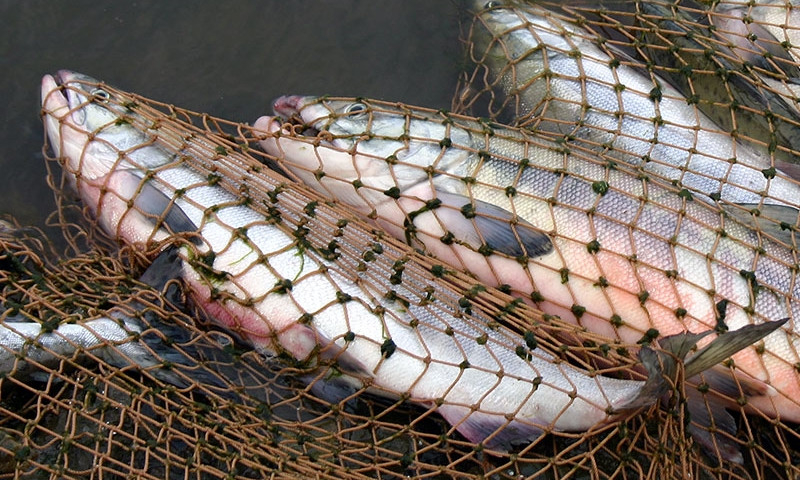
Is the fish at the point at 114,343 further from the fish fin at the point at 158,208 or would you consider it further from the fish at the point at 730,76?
the fish at the point at 730,76

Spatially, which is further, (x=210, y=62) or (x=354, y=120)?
(x=210, y=62)

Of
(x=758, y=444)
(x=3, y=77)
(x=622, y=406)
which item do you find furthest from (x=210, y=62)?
(x=758, y=444)

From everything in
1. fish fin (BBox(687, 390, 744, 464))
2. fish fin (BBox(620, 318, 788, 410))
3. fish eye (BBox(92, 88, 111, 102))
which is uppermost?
fish eye (BBox(92, 88, 111, 102))

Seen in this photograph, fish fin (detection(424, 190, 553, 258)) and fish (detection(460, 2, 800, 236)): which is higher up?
fish (detection(460, 2, 800, 236))

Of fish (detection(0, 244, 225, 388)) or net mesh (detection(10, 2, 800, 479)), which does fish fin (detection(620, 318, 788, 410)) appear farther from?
fish (detection(0, 244, 225, 388))

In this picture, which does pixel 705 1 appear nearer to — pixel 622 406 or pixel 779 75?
pixel 779 75

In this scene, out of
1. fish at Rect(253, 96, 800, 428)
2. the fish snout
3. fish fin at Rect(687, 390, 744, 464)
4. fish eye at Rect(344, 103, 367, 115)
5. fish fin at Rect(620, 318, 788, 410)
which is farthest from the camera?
the fish snout

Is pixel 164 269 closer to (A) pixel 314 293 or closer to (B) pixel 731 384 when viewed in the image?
(A) pixel 314 293

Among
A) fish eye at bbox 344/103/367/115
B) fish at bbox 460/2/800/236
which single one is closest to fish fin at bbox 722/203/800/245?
fish at bbox 460/2/800/236
